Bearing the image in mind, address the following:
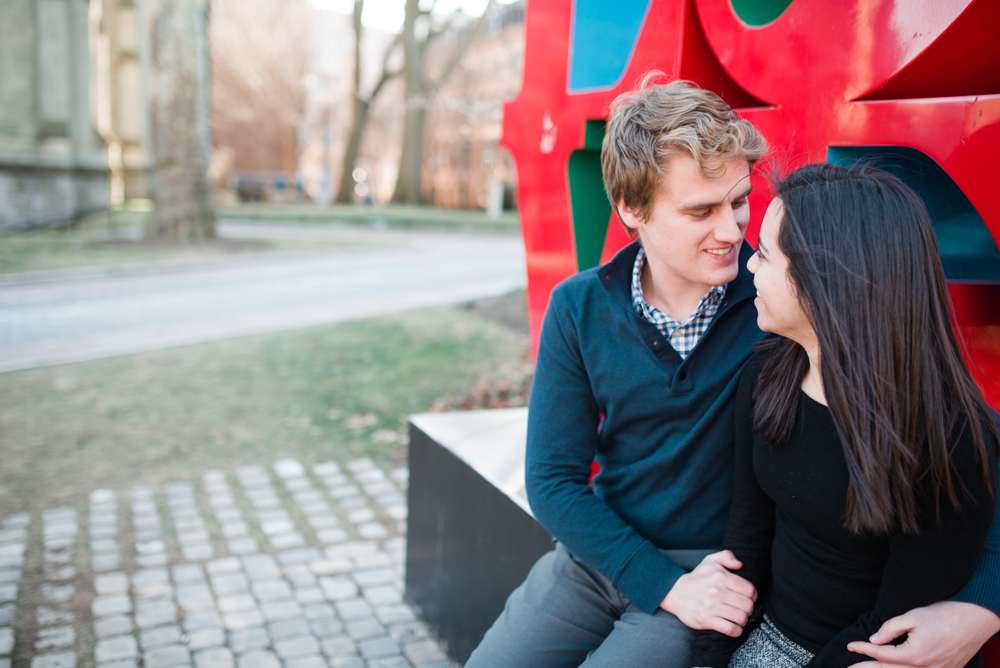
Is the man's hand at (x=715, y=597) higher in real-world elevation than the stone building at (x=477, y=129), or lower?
lower

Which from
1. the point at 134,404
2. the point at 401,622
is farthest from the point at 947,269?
the point at 134,404

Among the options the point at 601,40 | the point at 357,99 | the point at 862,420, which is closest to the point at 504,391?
the point at 601,40

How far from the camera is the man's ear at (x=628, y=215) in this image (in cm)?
212

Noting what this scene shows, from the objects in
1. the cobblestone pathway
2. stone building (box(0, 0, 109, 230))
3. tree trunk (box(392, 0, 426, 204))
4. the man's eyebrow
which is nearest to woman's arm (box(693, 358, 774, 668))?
the man's eyebrow

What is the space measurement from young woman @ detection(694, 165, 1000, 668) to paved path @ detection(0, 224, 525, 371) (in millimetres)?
7348

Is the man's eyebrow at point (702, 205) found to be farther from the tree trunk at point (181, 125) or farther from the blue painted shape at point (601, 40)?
the tree trunk at point (181, 125)

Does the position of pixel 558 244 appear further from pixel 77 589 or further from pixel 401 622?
pixel 77 589

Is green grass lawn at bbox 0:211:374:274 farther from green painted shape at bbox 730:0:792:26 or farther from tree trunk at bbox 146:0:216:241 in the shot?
green painted shape at bbox 730:0:792:26

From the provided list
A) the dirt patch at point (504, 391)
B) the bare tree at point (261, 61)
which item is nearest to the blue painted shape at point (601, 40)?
the dirt patch at point (504, 391)

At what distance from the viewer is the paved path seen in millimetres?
8414

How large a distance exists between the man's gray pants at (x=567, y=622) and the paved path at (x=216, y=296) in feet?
21.8

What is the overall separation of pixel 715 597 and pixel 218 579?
2.71 metres

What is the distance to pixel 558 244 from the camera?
3291mm

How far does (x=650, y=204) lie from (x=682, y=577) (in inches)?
36.9
